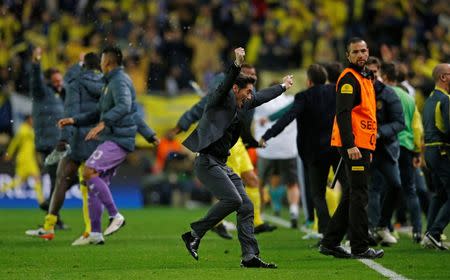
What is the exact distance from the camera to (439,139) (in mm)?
13703

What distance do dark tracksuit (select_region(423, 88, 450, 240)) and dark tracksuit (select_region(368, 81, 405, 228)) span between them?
0.36m

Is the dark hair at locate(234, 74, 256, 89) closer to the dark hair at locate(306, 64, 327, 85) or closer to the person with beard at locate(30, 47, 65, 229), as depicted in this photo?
the dark hair at locate(306, 64, 327, 85)

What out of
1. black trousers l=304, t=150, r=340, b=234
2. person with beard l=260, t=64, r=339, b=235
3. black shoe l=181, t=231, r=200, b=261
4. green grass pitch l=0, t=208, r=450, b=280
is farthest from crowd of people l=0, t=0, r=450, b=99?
black shoe l=181, t=231, r=200, b=261

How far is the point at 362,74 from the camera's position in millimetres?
12250

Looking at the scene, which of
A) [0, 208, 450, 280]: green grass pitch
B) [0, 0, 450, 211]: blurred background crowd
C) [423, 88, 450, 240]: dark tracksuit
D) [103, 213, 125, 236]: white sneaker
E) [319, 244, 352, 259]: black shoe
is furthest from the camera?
[0, 0, 450, 211]: blurred background crowd

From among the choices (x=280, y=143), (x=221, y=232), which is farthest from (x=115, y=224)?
(x=280, y=143)

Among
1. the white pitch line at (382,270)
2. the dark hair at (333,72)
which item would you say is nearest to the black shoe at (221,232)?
the dark hair at (333,72)

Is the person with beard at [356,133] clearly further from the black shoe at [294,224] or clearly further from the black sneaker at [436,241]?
the black shoe at [294,224]

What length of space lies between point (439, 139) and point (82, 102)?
449cm

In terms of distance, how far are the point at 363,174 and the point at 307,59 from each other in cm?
1779

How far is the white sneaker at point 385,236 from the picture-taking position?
1470cm

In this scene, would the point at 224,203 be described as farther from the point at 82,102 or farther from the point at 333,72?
the point at 82,102

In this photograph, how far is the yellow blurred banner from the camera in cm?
2795

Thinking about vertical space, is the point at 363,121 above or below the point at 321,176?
above
